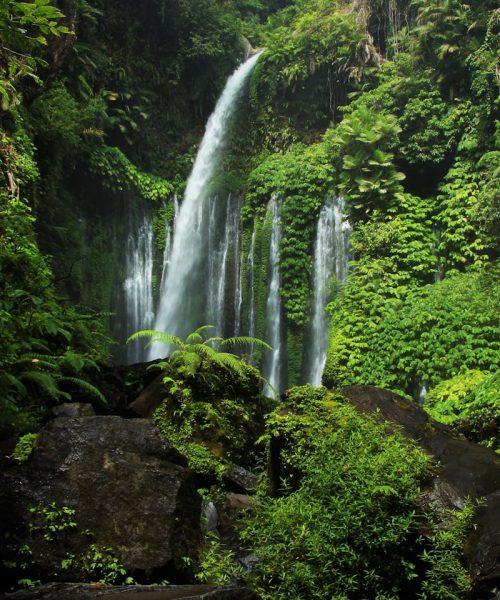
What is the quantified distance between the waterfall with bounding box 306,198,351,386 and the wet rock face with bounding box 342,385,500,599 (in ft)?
27.3

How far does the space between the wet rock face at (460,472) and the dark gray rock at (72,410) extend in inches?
115

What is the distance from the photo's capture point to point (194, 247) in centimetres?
1844

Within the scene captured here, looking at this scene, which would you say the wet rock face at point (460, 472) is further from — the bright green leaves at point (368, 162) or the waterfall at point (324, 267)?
the bright green leaves at point (368, 162)

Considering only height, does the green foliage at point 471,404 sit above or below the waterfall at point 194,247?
below

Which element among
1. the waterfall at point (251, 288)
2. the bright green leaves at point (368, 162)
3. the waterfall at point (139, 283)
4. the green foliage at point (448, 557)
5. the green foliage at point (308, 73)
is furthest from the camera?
the green foliage at point (308, 73)

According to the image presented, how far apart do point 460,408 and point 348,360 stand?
3825mm

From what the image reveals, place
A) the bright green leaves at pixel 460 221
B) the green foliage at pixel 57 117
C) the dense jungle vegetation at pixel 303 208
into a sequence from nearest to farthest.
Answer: the dense jungle vegetation at pixel 303 208
the bright green leaves at pixel 460 221
the green foliage at pixel 57 117

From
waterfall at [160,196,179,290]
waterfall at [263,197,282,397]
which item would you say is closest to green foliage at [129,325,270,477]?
waterfall at [263,197,282,397]

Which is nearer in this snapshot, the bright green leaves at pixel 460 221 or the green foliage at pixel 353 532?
the green foliage at pixel 353 532

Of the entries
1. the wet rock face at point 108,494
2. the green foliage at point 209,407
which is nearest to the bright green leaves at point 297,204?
the green foliage at point 209,407

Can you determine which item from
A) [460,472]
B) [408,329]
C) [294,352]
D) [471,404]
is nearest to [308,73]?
[294,352]

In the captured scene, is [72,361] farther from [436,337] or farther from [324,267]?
[324,267]

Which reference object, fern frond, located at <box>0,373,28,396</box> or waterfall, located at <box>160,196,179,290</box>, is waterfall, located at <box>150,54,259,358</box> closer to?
waterfall, located at <box>160,196,179,290</box>

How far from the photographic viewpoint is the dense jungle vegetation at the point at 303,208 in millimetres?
4445
